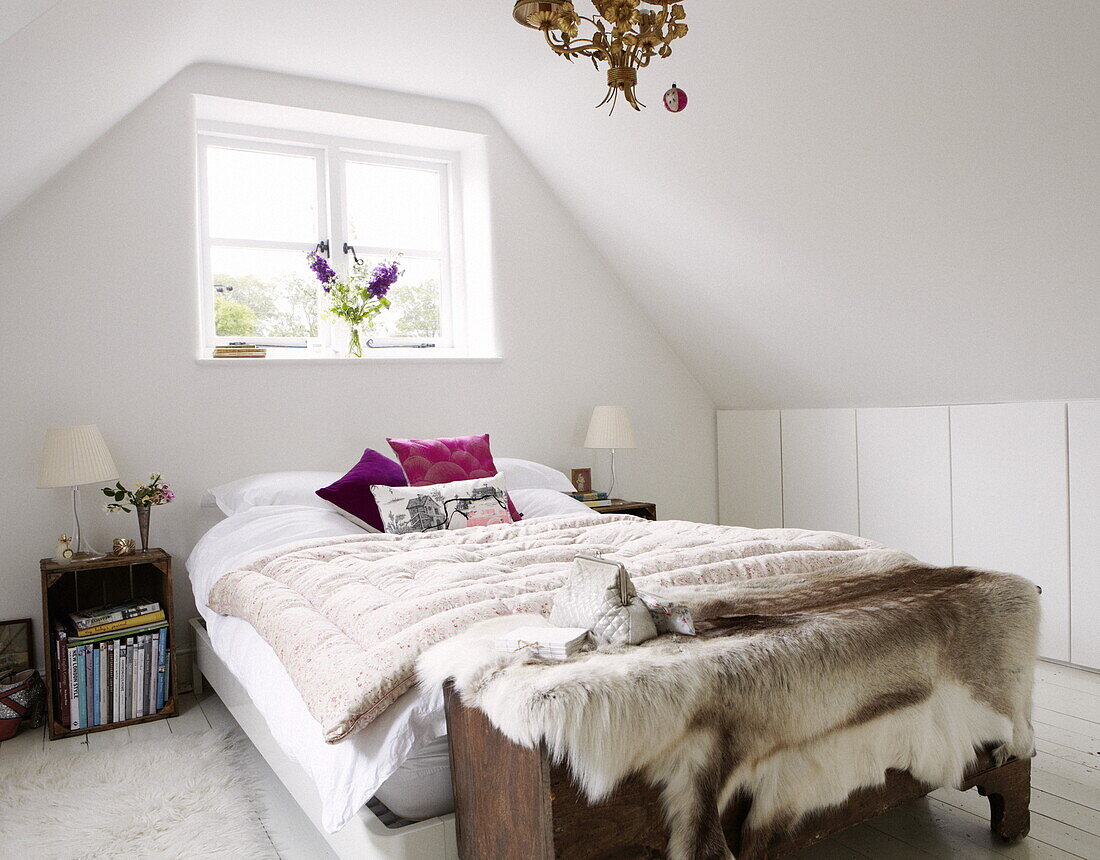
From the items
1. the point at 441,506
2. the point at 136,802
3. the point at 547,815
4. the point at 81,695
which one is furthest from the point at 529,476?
the point at 547,815

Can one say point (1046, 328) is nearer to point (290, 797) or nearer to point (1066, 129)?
point (1066, 129)

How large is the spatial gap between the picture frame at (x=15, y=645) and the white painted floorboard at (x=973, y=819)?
0.43 meters

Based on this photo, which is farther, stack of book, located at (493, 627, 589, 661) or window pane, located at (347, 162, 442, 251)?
window pane, located at (347, 162, 442, 251)

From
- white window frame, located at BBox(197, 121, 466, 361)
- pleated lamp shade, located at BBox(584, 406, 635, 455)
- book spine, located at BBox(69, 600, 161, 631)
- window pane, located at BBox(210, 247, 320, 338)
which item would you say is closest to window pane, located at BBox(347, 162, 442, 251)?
white window frame, located at BBox(197, 121, 466, 361)

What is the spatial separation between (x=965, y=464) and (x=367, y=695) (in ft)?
9.90

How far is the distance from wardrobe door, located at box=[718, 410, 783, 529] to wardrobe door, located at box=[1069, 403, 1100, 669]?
1.56 meters

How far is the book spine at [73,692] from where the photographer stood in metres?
3.00

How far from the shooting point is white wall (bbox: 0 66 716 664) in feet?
11.0

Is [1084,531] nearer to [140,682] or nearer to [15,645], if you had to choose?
[140,682]

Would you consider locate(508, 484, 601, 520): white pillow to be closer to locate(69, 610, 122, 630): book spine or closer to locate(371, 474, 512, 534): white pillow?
locate(371, 474, 512, 534): white pillow

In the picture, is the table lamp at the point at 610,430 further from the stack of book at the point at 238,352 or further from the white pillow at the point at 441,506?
the stack of book at the point at 238,352

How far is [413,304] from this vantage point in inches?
177

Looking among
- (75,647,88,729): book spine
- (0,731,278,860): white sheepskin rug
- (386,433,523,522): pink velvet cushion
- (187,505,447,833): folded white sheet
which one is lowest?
(0,731,278,860): white sheepskin rug

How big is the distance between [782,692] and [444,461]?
2.20 m
